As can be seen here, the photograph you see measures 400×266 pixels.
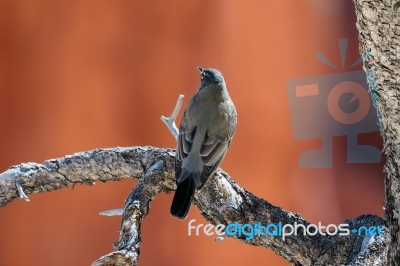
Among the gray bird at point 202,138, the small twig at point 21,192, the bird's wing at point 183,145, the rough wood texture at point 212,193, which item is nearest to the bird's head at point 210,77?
the gray bird at point 202,138

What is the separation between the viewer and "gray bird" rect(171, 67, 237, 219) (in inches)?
70.3

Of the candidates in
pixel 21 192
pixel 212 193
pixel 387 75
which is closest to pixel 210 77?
pixel 212 193

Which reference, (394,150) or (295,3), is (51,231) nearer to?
(295,3)

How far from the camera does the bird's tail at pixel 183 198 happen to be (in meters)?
1.74

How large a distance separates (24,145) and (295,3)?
178 cm

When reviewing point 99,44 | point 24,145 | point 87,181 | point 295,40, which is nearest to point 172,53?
point 99,44

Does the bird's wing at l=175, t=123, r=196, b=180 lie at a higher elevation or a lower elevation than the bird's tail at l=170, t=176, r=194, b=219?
higher

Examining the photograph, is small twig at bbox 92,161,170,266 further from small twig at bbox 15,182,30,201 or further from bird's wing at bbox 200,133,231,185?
small twig at bbox 15,182,30,201

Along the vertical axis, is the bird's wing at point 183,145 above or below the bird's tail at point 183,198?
above

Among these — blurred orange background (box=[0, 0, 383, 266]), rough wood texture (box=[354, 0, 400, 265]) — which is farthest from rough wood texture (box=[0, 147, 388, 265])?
blurred orange background (box=[0, 0, 383, 266])

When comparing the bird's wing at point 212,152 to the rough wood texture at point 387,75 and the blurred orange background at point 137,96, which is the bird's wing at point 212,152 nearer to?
the rough wood texture at point 387,75

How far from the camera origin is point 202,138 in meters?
1.97

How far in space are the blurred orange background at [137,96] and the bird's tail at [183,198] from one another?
5.88 feet

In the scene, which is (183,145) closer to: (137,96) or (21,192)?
(21,192)
